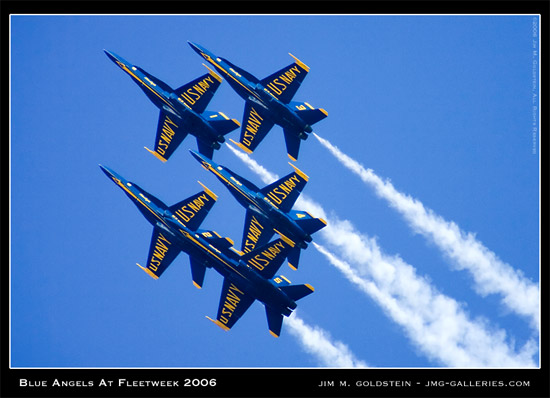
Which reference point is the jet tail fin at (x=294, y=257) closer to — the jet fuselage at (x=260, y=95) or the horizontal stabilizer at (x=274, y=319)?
the horizontal stabilizer at (x=274, y=319)

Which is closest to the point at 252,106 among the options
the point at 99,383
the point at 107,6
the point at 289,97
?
the point at 289,97

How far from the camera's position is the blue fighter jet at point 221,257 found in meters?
65.9

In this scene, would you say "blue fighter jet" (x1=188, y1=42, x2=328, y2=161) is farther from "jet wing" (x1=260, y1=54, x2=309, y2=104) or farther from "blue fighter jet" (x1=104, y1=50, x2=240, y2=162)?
"blue fighter jet" (x1=104, y1=50, x2=240, y2=162)

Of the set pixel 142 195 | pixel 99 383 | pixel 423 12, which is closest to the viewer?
pixel 99 383

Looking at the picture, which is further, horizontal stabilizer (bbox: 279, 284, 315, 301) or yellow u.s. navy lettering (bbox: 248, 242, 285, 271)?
horizontal stabilizer (bbox: 279, 284, 315, 301)

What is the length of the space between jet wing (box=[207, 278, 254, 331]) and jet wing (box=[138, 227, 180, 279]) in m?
4.49

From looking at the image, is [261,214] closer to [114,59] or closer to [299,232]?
[299,232]

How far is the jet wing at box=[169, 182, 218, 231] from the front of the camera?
67500mm

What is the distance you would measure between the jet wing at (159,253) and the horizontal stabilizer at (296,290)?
8346 millimetres

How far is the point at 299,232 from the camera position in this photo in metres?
66.8

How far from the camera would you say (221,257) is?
66.4 m

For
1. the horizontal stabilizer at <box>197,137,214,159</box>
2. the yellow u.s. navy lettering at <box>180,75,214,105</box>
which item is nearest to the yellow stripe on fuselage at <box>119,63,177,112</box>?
the yellow u.s. navy lettering at <box>180,75,214,105</box>

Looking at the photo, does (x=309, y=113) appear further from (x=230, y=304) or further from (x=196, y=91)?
(x=230, y=304)

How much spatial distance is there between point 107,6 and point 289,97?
14.0m
